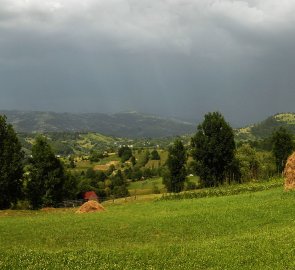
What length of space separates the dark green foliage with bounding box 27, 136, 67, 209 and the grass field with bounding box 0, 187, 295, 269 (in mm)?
39699

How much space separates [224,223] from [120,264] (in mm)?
15977

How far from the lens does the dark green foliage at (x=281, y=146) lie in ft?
408

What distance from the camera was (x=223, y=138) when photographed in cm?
10544

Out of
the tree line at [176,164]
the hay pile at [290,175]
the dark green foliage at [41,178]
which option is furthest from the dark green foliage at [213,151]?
the hay pile at [290,175]

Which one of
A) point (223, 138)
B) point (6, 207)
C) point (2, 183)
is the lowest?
point (6, 207)

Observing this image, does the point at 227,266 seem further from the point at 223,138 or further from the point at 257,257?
the point at 223,138

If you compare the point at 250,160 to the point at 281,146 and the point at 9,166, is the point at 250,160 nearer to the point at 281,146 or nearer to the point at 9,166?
the point at 281,146

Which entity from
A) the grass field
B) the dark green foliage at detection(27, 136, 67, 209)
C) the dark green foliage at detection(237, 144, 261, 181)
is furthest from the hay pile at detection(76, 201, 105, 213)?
the dark green foliage at detection(237, 144, 261, 181)

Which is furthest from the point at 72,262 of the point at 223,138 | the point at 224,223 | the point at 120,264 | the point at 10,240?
the point at 223,138

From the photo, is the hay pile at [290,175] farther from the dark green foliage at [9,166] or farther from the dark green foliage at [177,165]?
the dark green foliage at [177,165]

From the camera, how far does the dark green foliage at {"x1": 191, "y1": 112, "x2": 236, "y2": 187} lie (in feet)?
343

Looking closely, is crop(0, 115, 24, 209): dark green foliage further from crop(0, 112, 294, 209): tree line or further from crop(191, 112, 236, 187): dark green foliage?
crop(191, 112, 236, 187): dark green foliage

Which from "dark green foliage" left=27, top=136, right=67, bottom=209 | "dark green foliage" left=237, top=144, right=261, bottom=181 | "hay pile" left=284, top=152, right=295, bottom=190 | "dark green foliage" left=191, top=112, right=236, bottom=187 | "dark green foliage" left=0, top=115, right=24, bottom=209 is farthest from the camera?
"dark green foliage" left=237, top=144, right=261, bottom=181

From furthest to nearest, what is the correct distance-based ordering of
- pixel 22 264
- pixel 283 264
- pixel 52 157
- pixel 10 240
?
1. pixel 52 157
2. pixel 10 240
3. pixel 22 264
4. pixel 283 264
